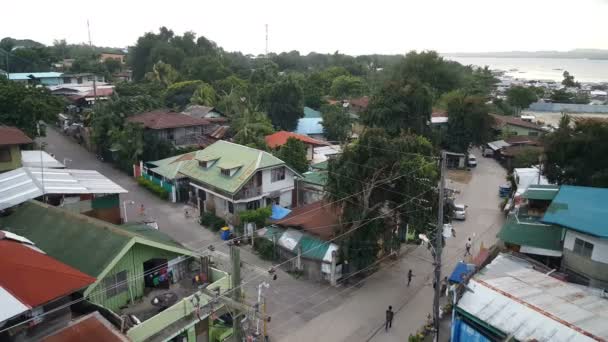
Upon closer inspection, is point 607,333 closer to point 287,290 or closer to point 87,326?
point 287,290

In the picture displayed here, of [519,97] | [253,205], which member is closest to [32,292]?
[253,205]

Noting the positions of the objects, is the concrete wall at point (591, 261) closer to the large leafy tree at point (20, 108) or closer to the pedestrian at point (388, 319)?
the pedestrian at point (388, 319)

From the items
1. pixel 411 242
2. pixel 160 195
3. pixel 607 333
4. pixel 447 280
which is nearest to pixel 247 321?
pixel 447 280

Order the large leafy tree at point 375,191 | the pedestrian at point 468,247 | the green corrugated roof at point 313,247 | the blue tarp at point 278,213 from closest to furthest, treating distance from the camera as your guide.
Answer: the large leafy tree at point 375,191, the green corrugated roof at point 313,247, the pedestrian at point 468,247, the blue tarp at point 278,213

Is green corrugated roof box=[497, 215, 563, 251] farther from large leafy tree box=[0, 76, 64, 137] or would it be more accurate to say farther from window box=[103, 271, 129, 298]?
large leafy tree box=[0, 76, 64, 137]

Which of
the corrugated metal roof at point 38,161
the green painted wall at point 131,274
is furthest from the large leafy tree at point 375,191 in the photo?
the corrugated metal roof at point 38,161

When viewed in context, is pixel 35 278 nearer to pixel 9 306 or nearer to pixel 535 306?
pixel 9 306

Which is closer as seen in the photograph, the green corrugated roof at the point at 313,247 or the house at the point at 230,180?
the green corrugated roof at the point at 313,247
